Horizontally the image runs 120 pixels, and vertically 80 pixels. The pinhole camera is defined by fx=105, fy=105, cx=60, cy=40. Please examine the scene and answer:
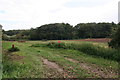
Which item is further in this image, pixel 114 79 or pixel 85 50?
pixel 85 50

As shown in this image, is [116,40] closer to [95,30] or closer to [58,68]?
[58,68]

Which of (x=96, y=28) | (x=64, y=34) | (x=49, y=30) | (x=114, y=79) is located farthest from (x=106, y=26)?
(x=114, y=79)

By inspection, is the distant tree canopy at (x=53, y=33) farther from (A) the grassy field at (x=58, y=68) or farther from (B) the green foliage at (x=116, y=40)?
(A) the grassy field at (x=58, y=68)

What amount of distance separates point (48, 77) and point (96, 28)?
40549mm

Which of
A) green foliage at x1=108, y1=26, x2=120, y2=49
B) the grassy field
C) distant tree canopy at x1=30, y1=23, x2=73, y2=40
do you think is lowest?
the grassy field

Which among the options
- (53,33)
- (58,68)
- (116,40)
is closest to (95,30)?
(53,33)

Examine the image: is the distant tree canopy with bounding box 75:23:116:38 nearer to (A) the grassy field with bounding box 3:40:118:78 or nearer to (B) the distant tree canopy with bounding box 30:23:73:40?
(B) the distant tree canopy with bounding box 30:23:73:40

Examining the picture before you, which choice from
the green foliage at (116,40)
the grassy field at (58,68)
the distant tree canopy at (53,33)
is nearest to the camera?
the grassy field at (58,68)

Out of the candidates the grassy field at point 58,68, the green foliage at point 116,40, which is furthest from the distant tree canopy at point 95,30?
the grassy field at point 58,68

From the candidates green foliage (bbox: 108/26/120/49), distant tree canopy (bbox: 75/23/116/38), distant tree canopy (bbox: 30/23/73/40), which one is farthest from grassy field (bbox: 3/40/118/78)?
distant tree canopy (bbox: 30/23/73/40)

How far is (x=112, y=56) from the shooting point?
24.0 ft

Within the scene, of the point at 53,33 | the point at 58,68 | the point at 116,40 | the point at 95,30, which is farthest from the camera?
the point at 53,33

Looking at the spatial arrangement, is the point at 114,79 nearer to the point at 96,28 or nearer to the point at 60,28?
the point at 96,28

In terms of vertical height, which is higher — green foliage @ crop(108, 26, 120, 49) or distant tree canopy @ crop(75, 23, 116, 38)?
distant tree canopy @ crop(75, 23, 116, 38)
